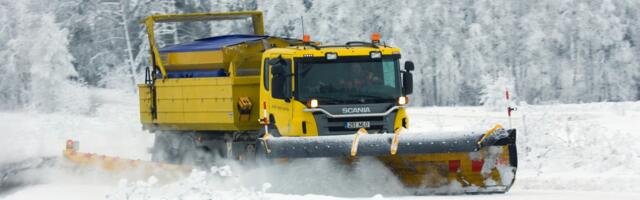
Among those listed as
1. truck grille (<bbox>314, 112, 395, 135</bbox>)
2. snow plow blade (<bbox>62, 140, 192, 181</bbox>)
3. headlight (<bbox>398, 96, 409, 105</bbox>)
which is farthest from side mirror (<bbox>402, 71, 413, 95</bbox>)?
snow plow blade (<bbox>62, 140, 192, 181</bbox>)

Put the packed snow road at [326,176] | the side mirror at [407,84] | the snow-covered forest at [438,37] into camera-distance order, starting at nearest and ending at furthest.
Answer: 1. the packed snow road at [326,176]
2. the side mirror at [407,84]
3. the snow-covered forest at [438,37]

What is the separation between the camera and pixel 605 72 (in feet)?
238

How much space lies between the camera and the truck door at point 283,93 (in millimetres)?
14820

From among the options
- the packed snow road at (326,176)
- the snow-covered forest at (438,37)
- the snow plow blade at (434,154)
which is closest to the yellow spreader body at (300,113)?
the snow plow blade at (434,154)

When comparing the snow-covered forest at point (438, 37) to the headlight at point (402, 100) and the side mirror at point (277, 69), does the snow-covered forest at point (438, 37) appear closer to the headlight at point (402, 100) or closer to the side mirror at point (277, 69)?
the headlight at point (402, 100)

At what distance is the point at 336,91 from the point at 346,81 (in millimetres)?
211

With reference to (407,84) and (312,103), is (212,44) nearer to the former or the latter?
(312,103)

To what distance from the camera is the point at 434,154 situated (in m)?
13.5

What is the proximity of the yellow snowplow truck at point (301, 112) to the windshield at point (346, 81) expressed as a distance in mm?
14

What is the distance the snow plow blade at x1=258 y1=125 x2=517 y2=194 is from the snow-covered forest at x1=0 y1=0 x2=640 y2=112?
181ft

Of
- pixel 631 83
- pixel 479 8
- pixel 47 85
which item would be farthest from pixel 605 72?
pixel 47 85

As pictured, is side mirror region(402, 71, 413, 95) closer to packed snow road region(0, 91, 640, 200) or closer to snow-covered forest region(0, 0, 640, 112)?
packed snow road region(0, 91, 640, 200)

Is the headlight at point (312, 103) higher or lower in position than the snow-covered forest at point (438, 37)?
lower

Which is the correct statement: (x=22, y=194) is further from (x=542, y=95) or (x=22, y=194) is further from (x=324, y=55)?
(x=542, y=95)
